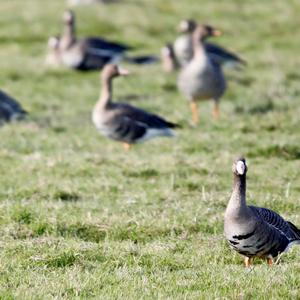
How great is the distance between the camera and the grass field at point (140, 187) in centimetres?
722

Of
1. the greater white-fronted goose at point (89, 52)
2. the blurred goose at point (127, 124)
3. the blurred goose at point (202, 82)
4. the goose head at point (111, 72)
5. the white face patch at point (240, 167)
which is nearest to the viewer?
the white face patch at point (240, 167)

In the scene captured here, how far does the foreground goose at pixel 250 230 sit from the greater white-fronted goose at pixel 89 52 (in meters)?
16.7

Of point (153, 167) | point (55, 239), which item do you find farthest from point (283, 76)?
point (55, 239)

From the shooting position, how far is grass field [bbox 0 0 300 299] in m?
7.22

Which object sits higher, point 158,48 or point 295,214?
point 295,214

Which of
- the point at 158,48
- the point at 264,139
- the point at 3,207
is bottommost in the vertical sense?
the point at 158,48

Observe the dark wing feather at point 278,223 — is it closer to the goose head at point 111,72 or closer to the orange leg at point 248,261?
the orange leg at point 248,261

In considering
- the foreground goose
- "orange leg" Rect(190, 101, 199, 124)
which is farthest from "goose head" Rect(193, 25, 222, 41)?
the foreground goose

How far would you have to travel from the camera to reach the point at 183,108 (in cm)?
1883

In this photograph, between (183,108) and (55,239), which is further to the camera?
(183,108)

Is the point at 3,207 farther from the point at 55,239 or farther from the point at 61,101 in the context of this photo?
the point at 61,101

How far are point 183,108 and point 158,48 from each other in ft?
30.6

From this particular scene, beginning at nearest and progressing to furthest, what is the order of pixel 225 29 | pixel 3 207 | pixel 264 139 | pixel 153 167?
pixel 3 207 < pixel 153 167 < pixel 264 139 < pixel 225 29

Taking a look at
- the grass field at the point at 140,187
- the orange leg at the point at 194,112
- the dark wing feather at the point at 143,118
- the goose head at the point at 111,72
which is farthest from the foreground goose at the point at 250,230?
the orange leg at the point at 194,112
